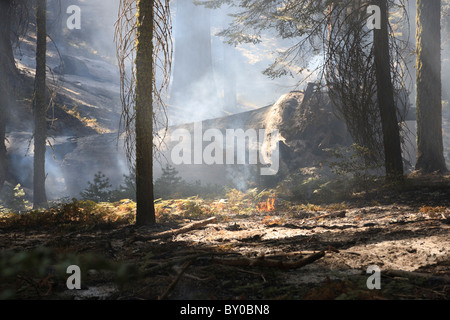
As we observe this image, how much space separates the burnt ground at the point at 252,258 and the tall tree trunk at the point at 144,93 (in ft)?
3.36

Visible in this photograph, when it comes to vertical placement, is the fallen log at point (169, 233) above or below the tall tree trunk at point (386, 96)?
below

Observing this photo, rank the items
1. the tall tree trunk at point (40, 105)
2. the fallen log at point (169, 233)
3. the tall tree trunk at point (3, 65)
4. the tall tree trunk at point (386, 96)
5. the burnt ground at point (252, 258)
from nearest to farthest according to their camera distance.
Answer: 1. the burnt ground at point (252, 258)
2. the fallen log at point (169, 233)
3. the tall tree trunk at point (386, 96)
4. the tall tree trunk at point (3, 65)
5. the tall tree trunk at point (40, 105)

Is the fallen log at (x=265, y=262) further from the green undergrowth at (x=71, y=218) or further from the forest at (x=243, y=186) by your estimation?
the green undergrowth at (x=71, y=218)

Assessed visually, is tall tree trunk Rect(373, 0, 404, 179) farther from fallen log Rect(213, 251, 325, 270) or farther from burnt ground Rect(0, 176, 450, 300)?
fallen log Rect(213, 251, 325, 270)

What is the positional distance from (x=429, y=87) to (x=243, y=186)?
22.5 ft

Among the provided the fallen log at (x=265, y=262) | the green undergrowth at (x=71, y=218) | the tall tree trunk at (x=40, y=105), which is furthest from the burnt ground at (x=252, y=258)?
the tall tree trunk at (x=40, y=105)

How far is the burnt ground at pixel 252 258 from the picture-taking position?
2795 mm

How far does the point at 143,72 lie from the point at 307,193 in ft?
19.9

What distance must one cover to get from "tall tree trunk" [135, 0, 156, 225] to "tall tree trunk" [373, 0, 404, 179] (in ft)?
18.0

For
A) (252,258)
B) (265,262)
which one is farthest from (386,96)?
(265,262)

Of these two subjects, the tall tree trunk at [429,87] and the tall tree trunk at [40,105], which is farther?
the tall tree trunk at [40,105]

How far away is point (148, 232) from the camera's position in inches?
227

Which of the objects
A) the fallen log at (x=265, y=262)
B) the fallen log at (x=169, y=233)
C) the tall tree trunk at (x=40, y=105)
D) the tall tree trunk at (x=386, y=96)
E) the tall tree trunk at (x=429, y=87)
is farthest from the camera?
the tall tree trunk at (x=40, y=105)

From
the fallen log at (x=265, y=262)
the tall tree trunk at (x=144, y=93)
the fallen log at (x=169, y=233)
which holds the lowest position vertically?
the fallen log at (x=169, y=233)
